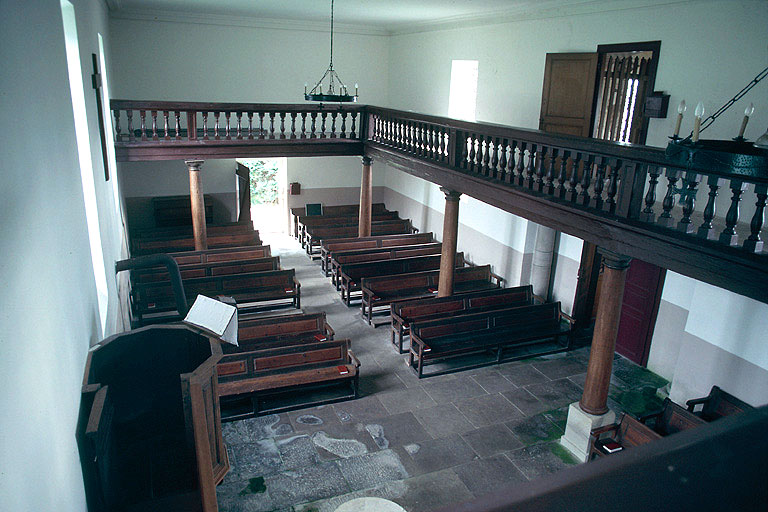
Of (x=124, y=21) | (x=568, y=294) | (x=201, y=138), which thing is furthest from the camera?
(x=124, y=21)

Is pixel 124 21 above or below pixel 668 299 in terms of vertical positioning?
above

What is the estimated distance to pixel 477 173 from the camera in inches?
425

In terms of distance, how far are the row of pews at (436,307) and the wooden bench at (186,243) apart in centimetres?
245

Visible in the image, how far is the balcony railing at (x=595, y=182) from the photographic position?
600cm

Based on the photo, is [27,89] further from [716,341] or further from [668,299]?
[668,299]

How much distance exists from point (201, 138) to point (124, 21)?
248 inches

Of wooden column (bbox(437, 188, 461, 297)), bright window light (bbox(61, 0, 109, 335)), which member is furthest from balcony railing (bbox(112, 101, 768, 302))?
bright window light (bbox(61, 0, 109, 335))

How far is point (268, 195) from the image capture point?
74.3 ft

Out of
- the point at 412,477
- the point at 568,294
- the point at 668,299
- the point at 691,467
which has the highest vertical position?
the point at 691,467

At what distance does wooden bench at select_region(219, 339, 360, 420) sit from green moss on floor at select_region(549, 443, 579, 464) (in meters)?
3.47

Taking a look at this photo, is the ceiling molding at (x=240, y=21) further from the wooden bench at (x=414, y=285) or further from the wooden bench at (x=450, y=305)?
the wooden bench at (x=450, y=305)

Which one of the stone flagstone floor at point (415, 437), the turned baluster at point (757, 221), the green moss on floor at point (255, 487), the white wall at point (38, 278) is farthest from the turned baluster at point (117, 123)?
the turned baluster at point (757, 221)

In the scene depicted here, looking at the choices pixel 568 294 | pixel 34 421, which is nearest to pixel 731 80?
pixel 568 294

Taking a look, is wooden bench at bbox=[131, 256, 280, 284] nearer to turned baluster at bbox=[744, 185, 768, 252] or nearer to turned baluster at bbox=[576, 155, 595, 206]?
turned baluster at bbox=[576, 155, 595, 206]
